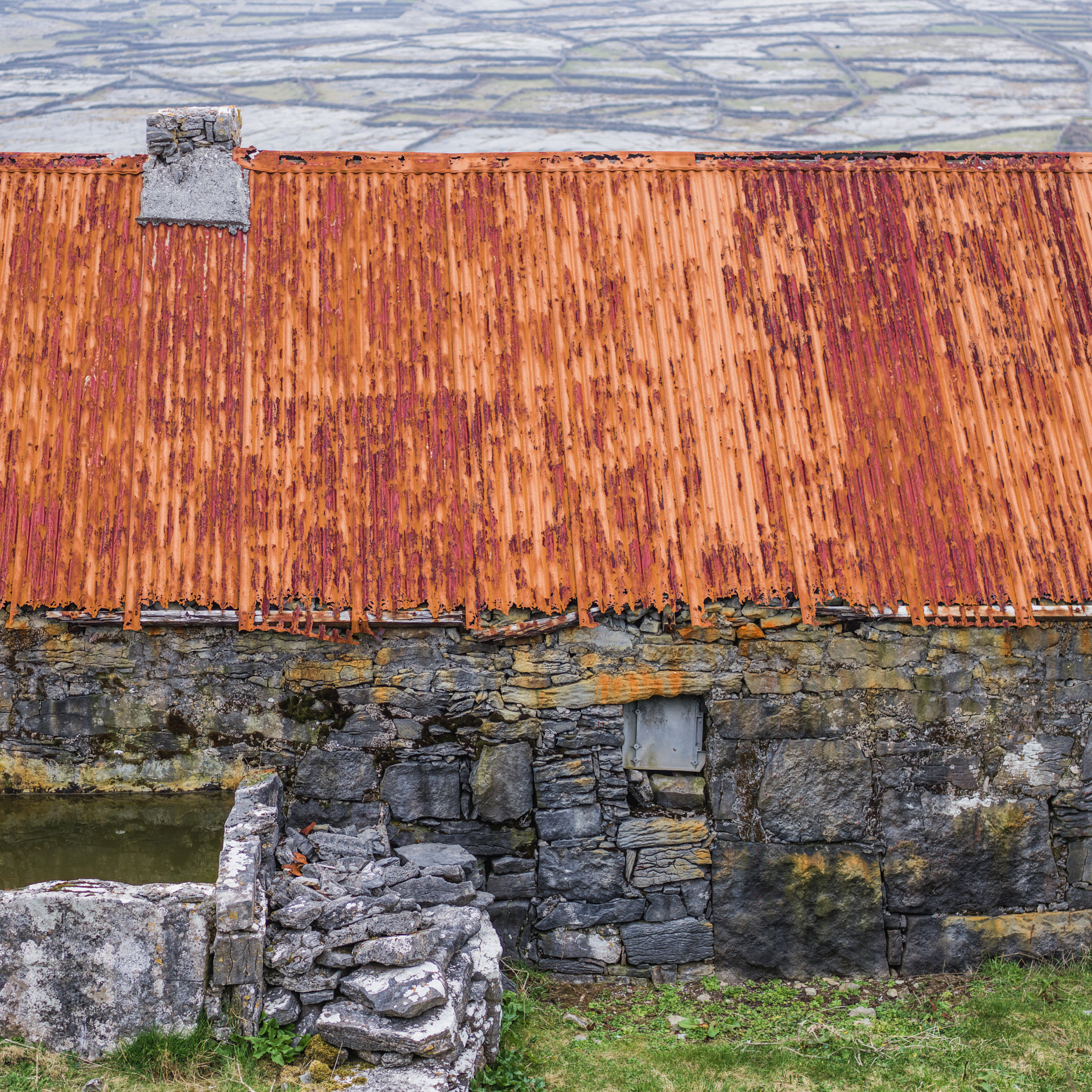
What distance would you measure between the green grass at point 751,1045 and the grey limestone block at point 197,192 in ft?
18.5

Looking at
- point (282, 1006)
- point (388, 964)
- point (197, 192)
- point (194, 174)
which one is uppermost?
point (194, 174)

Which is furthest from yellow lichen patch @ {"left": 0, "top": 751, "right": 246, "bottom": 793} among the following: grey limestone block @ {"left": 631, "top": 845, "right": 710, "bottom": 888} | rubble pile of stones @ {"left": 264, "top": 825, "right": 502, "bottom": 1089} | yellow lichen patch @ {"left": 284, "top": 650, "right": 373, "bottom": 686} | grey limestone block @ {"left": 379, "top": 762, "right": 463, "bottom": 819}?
grey limestone block @ {"left": 631, "top": 845, "right": 710, "bottom": 888}

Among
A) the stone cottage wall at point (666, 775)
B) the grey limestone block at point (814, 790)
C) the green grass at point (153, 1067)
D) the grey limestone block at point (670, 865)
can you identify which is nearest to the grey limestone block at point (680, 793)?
the stone cottage wall at point (666, 775)

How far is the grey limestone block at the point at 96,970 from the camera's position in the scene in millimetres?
5070

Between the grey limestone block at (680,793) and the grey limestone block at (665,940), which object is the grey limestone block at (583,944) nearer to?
the grey limestone block at (665,940)

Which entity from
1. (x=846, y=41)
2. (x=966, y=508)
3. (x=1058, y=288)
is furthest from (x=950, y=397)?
(x=846, y=41)

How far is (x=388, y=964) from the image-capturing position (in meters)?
5.23

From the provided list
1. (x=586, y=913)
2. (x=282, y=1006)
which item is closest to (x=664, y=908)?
(x=586, y=913)

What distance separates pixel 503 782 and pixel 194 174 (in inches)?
203

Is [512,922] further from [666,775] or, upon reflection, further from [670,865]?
[666,775]

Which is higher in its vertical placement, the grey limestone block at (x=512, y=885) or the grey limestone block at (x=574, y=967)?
the grey limestone block at (x=512, y=885)

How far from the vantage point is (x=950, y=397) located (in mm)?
7355

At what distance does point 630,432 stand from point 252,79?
146ft

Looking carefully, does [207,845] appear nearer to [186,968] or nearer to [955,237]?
[186,968]
